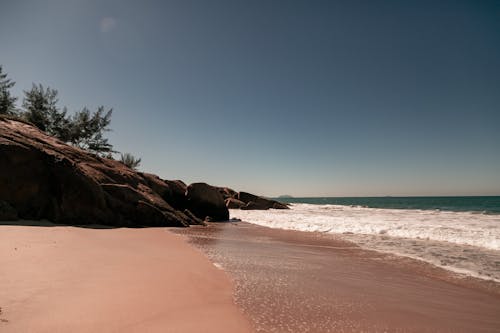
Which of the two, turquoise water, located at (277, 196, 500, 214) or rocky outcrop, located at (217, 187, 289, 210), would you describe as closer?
rocky outcrop, located at (217, 187, 289, 210)

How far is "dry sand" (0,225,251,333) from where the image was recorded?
2656 millimetres

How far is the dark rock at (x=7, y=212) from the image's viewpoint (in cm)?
772

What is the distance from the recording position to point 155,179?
16.6 m

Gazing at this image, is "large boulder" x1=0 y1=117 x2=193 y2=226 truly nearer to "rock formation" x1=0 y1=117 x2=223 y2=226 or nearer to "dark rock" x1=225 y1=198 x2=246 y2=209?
"rock formation" x1=0 y1=117 x2=223 y2=226

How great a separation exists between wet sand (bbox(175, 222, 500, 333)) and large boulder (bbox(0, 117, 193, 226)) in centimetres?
557

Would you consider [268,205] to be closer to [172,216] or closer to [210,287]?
[172,216]

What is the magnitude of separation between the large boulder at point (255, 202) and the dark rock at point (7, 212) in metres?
27.8

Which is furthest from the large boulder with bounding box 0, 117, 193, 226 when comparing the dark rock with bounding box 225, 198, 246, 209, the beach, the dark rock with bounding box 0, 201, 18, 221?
the dark rock with bounding box 225, 198, 246, 209

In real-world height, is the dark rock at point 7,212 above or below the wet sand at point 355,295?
above

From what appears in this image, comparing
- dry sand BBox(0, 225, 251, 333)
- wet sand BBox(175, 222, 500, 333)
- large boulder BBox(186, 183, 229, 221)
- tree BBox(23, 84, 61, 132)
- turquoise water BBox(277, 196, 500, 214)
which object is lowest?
turquoise water BBox(277, 196, 500, 214)

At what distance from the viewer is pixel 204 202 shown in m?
19.1

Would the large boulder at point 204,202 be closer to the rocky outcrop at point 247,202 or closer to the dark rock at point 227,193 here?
the rocky outcrop at point 247,202

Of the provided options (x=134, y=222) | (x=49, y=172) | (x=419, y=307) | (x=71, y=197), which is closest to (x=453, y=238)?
(x=419, y=307)

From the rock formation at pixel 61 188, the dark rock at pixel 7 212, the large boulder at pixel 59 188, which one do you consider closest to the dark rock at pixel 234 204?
the rock formation at pixel 61 188
